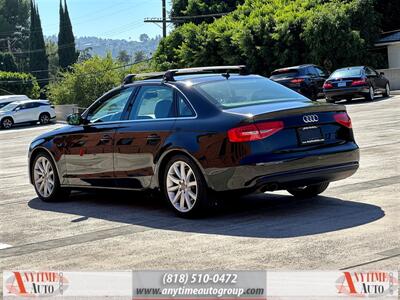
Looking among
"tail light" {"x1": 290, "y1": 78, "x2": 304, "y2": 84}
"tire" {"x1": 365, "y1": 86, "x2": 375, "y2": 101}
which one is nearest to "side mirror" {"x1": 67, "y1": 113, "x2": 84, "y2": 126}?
"tire" {"x1": 365, "y1": 86, "x2": 375, "y2": 101}

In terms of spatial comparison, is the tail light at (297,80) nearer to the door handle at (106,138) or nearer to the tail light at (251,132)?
the door handle at (106,138)

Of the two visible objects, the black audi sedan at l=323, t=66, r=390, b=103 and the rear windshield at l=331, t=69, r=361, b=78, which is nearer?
the black audi sedan at l=323, t=66, r=390, b=103

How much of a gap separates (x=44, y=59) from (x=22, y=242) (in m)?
104

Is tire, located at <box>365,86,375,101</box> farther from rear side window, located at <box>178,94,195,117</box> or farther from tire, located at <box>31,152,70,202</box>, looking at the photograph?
rear side window, located at <box>178,94,195,117</box>

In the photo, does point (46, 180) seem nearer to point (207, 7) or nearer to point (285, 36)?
point (285, 36)

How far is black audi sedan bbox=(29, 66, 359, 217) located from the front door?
0.01 meters

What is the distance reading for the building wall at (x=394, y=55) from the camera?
155 ft

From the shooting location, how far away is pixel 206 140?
8227 mm

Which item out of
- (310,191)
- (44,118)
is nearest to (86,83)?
(44,118)

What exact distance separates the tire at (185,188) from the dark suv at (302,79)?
23182 millimetres

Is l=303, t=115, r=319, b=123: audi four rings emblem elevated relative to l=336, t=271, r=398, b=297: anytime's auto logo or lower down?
elevated

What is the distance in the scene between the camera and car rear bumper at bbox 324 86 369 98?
29.5 meters

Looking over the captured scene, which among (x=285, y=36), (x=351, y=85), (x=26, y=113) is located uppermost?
(x=285, y=36)

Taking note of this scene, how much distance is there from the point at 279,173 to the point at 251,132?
1.65 ft
